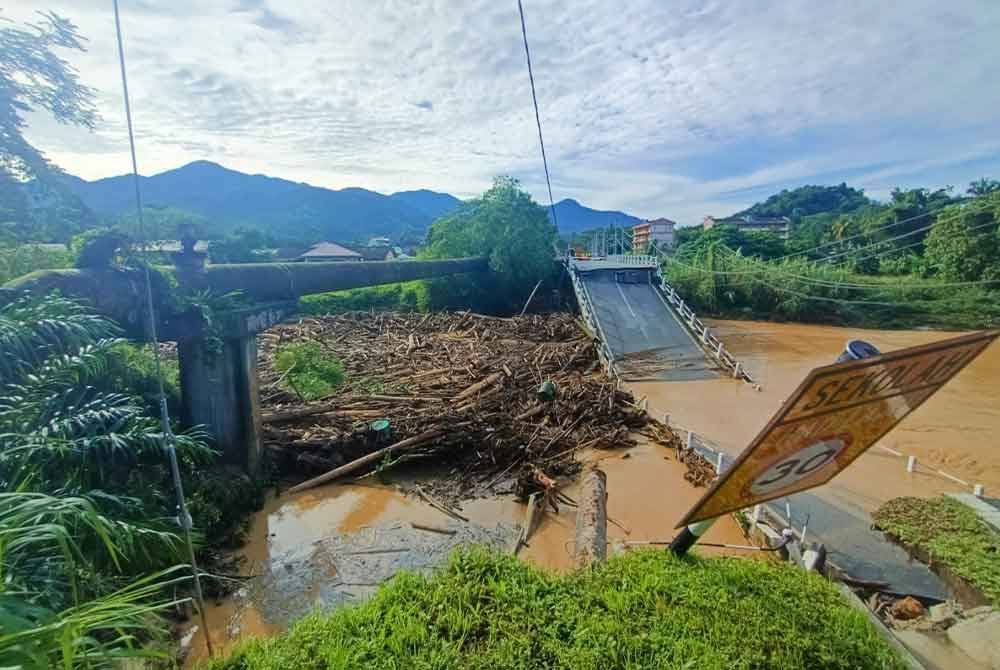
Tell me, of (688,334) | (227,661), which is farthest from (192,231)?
(688,334)

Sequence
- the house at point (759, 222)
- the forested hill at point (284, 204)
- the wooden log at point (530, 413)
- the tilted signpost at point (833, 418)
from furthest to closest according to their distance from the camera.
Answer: the forested hill at point (284, 204) → the house at point (759, 222) → the wooden log at point (530, 413) → the tilted signpost at point (833, 418)

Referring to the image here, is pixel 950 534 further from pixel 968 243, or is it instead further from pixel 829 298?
pixel 968 243

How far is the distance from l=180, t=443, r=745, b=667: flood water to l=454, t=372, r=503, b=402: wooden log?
3.30 m

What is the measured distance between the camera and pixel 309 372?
1243cm

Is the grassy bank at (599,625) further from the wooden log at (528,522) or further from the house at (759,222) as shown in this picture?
the house at (759,222)

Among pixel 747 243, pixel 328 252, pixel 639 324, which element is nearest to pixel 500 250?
pixel 639 324

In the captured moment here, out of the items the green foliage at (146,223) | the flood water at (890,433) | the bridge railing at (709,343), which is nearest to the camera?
the green foliage at (146,223)

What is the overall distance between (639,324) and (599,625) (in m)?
17.3

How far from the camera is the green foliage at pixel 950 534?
18.2 feet

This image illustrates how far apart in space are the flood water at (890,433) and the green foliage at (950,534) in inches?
26.2

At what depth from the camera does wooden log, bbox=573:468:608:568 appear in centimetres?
507

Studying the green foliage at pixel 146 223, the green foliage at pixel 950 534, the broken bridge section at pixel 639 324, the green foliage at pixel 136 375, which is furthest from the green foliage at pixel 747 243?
the green foliage at pixel 136 375

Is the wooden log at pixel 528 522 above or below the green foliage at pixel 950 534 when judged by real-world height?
above

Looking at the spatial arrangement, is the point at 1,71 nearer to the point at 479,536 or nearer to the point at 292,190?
the point at 479,536
